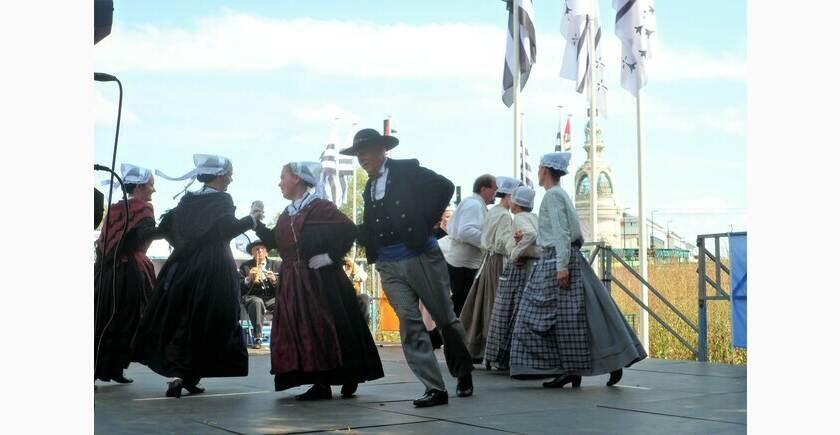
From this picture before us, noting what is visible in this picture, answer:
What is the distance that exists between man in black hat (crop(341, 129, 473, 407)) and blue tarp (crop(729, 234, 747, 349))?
3.54 metres

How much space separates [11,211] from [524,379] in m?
5.64

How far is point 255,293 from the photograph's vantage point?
13.0 metres

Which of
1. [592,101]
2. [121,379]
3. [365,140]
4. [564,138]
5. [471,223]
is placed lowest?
[121,379]

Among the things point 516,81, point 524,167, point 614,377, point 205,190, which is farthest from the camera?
point 524,167

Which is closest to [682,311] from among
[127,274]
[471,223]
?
[471,223]

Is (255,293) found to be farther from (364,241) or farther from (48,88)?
(48,88)

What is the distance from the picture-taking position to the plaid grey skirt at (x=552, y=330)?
285 inches

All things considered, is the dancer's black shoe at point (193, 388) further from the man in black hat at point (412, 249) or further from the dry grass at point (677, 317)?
the dry grass at point (677, 317)

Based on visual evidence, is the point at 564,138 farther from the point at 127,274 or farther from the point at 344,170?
the point at 127,274

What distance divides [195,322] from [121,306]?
4.08ft

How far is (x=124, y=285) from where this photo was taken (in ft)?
26.0

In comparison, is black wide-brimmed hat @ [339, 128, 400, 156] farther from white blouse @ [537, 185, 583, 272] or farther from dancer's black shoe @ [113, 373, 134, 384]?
dancer's black shoe @ [113, 373, 134, 384]

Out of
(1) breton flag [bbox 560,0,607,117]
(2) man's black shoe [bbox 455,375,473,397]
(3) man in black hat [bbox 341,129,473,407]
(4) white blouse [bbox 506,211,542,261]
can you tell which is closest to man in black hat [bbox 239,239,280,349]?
(4) white blouse [bbox 506,211,542,261]

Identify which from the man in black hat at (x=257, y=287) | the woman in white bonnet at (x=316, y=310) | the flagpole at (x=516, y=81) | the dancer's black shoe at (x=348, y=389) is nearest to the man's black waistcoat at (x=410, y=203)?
the woman in white bonnet at (x=316, y=310)
